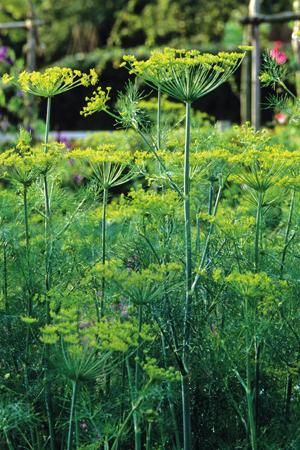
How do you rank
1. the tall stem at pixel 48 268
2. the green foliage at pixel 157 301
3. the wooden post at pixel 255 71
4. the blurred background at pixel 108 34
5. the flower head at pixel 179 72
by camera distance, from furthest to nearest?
1. the blurred background at pixel 108 34
2. the wooden post at pixel 255 71
3. the tall stem at pixel 48 268
4. the green foliage at pixel 157 301
5. the flower head at pixel 179 72

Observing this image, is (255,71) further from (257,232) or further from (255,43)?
(257,232)

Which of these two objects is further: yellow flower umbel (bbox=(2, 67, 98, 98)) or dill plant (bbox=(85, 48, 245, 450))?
yellow flower umbel (bbox=(2, 67, 98, 98))

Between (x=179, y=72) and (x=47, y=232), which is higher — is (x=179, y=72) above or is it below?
above


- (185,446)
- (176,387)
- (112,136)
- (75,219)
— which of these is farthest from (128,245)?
(112,136)

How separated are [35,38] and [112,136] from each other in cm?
600

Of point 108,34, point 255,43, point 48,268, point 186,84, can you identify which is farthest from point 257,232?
point 108,34

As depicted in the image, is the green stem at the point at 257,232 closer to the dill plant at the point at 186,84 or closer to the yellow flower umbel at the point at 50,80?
the dill plant at the point at 186,84

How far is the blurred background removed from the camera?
12.8m

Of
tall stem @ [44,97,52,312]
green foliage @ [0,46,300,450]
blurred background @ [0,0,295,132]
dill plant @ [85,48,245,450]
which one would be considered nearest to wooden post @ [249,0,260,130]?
blurred background @ [0,0,295,132]

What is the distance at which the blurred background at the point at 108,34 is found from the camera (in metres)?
12.8

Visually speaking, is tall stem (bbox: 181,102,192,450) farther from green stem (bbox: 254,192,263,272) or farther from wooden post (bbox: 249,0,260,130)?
wooden post (bbox: 249,0,260,130)

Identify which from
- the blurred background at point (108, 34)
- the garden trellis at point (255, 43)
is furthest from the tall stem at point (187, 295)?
the blurred background at point (108, 34)

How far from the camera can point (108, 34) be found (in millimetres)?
23469

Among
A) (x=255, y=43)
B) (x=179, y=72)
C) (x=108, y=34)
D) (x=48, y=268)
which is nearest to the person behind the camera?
(x=179, y=72)
